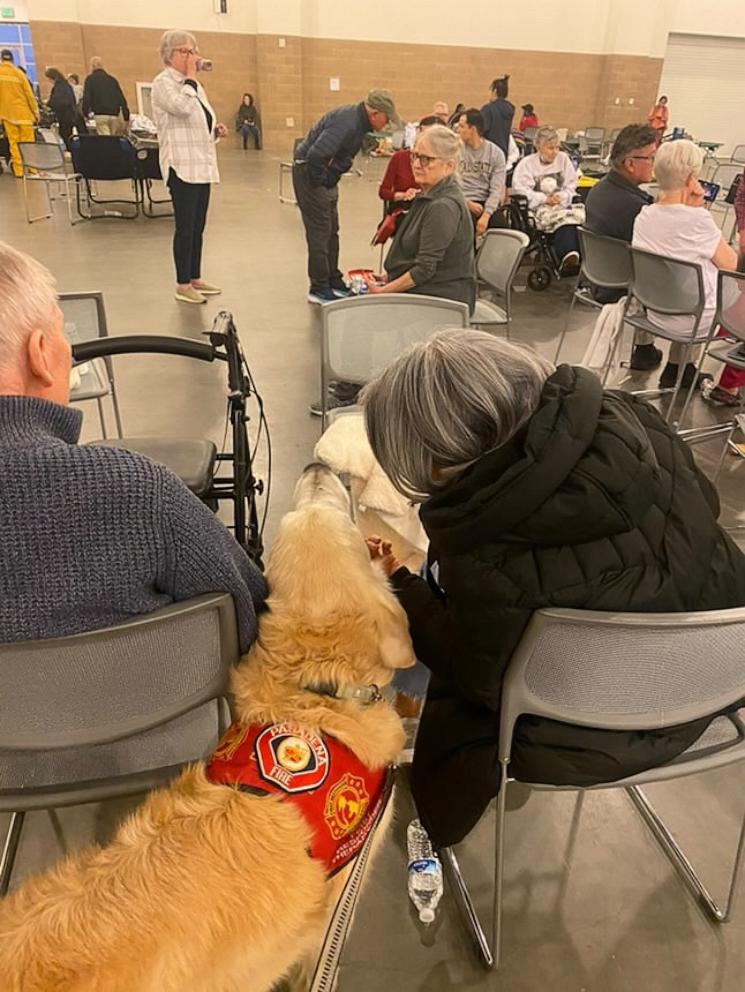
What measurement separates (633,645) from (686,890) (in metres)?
0.97

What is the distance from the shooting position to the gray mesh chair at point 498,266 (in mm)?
3578

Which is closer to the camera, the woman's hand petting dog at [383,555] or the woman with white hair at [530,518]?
the woman with white hair at [530,518]

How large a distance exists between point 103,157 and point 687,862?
28.5 feet

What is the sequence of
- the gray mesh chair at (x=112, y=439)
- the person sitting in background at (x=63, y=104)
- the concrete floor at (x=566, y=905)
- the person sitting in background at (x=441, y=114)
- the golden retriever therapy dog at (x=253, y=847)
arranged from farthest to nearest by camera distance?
1. the person sitting in background at (x=63, y=104)
2. the person sitting in background at (x=441, y=114)
3. the gray mesh chair at (x=112, y=439)
4. the concrete floor at (x=566, y=905)
5. the golden retriever therapy dog at (x=253, y=847)

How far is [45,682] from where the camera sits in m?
1.01

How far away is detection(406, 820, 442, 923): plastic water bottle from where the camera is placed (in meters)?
1.56

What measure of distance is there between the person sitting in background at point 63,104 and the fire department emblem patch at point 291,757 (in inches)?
480

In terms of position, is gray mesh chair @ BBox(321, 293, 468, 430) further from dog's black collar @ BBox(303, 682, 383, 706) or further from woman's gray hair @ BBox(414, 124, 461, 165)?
dog's black collar @ BBox(303, 682, 383, 706)

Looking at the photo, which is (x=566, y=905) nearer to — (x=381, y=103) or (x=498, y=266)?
(x=498, y=266)

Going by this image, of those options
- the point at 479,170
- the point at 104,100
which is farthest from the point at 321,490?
the point at 104,100

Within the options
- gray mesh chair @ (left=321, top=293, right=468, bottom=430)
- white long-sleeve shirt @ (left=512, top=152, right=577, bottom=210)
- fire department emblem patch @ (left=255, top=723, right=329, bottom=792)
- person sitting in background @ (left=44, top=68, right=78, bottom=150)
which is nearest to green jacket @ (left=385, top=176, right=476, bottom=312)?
gray mesh chair @ (left=321, top=293, right=468, bottom=430)

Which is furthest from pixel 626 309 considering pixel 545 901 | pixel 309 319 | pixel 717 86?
pixel 717 86

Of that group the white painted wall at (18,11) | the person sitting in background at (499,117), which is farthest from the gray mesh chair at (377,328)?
the white painted wall at (18,11)

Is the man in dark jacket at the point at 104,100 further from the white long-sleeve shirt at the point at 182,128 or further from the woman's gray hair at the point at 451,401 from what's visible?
the woman's gray hair at the point at 451,401
